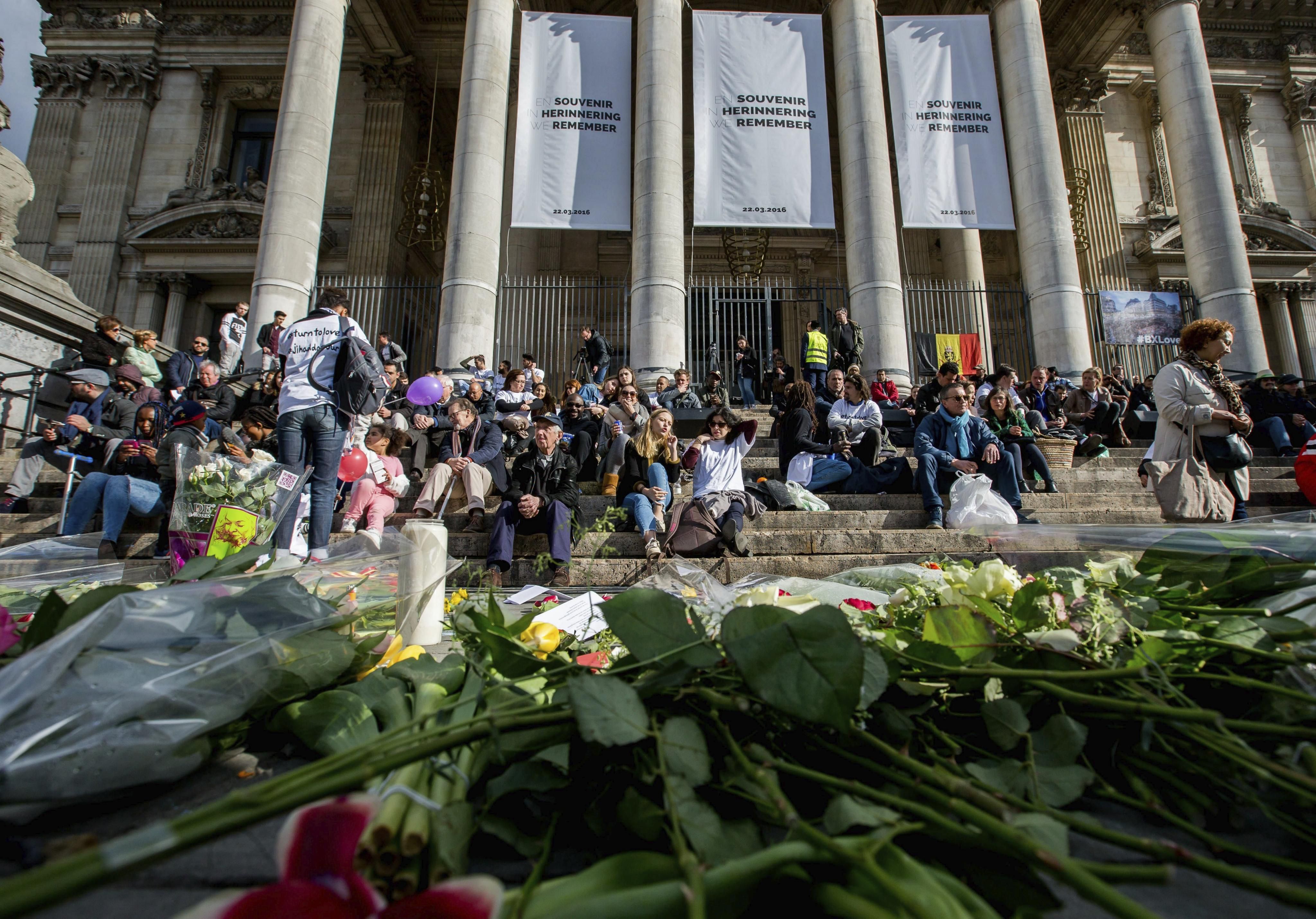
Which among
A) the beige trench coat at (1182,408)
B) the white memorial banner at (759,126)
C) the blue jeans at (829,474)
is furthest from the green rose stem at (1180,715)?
the white memorial banner at (759,126)

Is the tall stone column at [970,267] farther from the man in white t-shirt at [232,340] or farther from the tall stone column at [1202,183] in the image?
the man in white t-shirt at [232,340]

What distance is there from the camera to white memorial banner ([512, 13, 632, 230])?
1245 centimetres

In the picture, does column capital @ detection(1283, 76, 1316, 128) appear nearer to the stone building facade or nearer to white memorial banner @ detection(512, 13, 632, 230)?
the stone building facade

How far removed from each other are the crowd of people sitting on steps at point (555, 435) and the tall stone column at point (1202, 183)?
2.57 meters

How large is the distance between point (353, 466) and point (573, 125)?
9153mm

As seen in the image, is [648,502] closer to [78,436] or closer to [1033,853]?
[1033,853]

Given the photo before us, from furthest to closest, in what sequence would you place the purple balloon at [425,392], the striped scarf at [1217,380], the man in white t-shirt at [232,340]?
the man in white t-shirt at [232,340]
the purple balloon at [425,392]
the striped scarf at [1217,380]

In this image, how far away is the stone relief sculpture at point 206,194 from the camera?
60.5ft

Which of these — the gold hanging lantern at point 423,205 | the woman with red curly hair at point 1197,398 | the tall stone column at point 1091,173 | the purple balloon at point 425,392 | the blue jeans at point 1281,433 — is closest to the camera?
the woman with red curly hair at point 1197,398


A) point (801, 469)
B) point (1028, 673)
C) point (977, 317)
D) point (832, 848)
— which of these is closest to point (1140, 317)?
point (977, 317)

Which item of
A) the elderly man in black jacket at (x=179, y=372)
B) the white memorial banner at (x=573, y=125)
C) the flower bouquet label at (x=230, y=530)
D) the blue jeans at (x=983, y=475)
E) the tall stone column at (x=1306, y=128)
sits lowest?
the flower bouquet label at (x=230, y=530)

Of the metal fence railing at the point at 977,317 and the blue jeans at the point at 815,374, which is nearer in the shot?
the blue jeans at the point at 815,374

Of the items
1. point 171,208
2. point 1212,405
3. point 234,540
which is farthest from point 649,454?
point 171,208

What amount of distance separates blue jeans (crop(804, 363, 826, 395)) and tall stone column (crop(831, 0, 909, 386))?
1253 mm
